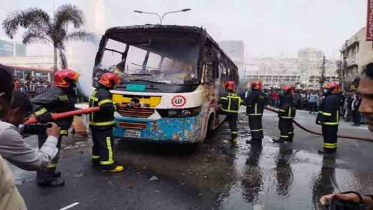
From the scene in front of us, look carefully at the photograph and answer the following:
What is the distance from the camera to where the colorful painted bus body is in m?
5.61

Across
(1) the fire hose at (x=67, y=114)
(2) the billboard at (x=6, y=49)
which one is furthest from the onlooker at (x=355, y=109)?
(2) the billboard at (x=6, y=49)

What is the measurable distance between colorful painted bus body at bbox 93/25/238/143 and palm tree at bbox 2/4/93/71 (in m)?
11.6

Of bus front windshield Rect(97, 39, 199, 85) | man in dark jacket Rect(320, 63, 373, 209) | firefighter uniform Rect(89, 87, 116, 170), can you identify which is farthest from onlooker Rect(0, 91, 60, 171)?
bus front windshield Rect(97, 39, 199, 85)

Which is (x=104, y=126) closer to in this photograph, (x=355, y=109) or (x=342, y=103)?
(x=355, y=109)

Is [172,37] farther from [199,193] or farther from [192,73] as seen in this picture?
[199,193]

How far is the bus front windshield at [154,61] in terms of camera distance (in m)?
5.85

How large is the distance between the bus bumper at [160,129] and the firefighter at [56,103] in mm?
1370

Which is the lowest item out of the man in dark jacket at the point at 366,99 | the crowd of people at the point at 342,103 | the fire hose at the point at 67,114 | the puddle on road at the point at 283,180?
the puddle on road at the point at 283,180

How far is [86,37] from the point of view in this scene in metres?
→ 17.4

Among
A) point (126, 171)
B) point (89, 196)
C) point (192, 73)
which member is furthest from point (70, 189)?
point (192, 73)

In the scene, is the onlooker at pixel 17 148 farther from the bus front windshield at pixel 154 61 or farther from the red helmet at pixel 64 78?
the bus front windshield at pixel 154 61

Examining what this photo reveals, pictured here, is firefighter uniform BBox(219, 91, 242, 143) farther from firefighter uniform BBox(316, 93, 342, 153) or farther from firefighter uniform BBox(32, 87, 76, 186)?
firefighter uniform BBox(32, 87, 76, 186)

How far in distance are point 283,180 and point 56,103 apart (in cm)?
369

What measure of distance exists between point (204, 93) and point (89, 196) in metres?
3.22
